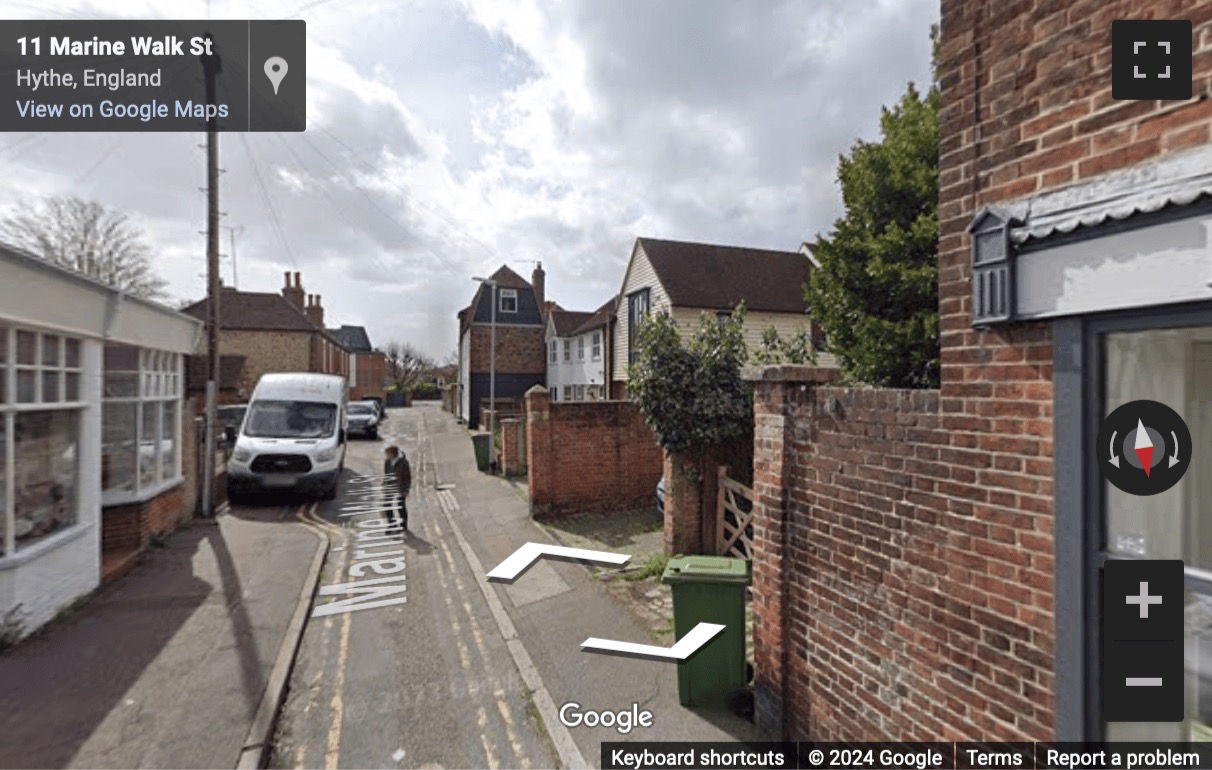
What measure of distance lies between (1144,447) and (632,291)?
2020 centimetres

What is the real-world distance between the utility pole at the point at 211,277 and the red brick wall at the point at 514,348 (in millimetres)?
19699

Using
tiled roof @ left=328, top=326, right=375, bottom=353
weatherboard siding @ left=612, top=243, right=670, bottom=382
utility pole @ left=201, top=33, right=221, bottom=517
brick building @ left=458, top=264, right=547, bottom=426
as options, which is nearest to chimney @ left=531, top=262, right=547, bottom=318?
brick building @ left=458, top=264, right=547, bottom=426

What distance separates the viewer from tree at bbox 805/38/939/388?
894cm

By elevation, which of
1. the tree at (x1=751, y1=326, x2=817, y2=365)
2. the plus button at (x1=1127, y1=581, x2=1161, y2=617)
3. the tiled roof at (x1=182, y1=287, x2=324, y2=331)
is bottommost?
the plus button at (x1=1127, y1=581, x2=1161, y2=617)

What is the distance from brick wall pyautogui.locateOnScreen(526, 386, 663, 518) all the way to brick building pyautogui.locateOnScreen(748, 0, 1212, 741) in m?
7.67

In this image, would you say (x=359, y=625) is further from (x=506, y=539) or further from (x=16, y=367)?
(x=16, y=367)

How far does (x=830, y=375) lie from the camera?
388 centimetres

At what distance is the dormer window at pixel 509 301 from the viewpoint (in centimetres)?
3272

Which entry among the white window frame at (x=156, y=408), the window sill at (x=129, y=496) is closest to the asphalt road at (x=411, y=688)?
the window sill at (x=129, y=496)

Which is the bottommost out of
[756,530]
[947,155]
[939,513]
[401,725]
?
[401,725]

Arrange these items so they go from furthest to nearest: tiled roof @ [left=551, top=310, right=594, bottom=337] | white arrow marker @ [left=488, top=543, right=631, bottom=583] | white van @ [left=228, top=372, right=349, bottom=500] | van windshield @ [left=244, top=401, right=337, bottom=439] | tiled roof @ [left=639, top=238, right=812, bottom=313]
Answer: tiled roof @ [left=551, top=310, right=594, bottom=337], tiled roof @ [left=639, top=238, right=812, bottom=313], van windshield @ [left=244, top=401, right=337, bottom=439], white van @ [left=228, top=372, right=349, bottom=500], white arrow marker @ [left=488, top=543, right=631, bottom=583]

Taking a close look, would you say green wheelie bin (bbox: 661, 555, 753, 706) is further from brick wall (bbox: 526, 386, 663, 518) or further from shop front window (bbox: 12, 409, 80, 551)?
shop front window (bbox: 12, 409, 80, 551)

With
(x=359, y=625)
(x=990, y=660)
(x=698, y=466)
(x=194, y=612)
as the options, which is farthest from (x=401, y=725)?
(x=698, y=466)

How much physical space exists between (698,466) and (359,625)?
5.09 m
